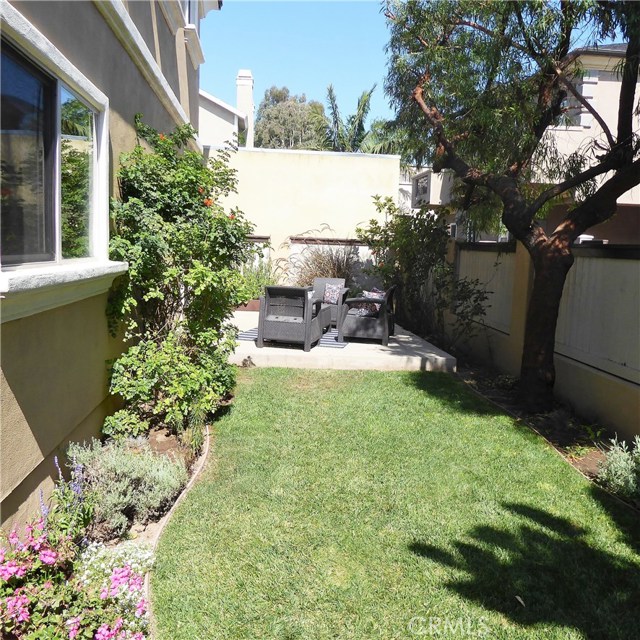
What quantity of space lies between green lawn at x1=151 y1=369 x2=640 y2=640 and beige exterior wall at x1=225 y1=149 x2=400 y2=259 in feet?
34.5

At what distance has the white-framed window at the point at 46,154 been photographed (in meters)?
2.91

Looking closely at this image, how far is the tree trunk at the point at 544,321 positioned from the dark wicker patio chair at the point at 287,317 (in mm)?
3407

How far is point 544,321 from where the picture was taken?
6.62m

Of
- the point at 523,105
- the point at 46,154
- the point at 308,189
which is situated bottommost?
the point at 46,154

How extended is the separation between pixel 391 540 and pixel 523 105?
5950 mm

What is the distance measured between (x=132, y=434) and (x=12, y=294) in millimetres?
2693

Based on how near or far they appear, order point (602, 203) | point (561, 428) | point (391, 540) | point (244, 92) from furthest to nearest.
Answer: point (244, 92) → point (561, 428) → point (602, 203) → point (391, 540)

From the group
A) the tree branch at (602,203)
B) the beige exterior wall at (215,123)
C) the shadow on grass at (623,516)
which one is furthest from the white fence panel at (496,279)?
the beige exterior wall at (215,123)

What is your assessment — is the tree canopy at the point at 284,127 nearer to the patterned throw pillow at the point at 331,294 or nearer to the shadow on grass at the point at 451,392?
the patterned throw pillow at the point at 331,294

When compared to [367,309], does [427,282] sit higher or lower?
higher

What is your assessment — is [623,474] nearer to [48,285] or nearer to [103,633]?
[103,633]

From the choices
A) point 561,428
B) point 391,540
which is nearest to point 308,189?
point 561,428

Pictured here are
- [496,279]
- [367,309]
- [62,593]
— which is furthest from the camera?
[367,309]

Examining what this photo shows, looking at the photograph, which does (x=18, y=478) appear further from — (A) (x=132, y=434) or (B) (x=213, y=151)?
(B) (x=213, y=151)
